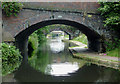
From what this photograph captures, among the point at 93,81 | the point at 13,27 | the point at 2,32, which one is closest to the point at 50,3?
the point at 13,27

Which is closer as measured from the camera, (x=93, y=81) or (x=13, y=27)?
(x=93, y=81)

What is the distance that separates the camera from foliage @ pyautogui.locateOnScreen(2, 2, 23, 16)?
9.84 meters

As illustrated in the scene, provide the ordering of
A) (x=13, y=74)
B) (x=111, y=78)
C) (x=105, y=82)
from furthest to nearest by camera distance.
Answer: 1. (x=13, y=74)
2. (x=111, y=78)
3. (x=105, y=82)

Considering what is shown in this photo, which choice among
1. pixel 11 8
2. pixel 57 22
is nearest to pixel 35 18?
pixel 11 8

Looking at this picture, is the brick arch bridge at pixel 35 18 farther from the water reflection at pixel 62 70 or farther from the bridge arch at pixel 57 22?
the water reflection at pixel 62 70

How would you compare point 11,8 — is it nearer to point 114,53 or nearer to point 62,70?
point 62,70

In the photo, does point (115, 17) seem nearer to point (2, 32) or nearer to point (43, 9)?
point (43, 9)

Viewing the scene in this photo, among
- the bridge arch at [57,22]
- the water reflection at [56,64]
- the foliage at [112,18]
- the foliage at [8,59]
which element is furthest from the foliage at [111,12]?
the foliage at [8,59]

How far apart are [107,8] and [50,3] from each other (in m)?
4.08

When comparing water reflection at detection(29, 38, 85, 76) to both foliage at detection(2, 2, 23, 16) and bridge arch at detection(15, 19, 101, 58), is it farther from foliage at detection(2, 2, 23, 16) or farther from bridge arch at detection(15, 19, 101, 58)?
foliage at detection(2, 2, 23, 16)

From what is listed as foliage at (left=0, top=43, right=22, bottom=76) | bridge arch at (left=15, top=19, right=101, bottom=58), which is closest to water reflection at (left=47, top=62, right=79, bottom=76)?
foliage at (left=0, top=43, right=22, bottom=76)

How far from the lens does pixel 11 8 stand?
10.1m

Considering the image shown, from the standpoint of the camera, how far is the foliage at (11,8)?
984cm

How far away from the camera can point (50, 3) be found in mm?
10852
